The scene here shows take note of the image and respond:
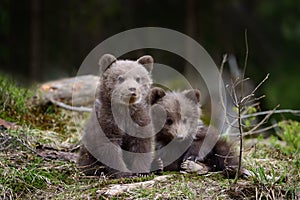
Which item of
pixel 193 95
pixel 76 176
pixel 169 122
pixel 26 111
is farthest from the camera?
pixel 26 111

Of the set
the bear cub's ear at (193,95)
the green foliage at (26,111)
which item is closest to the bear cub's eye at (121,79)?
the bear cub's ear at (193,95)

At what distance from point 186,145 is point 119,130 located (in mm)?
693

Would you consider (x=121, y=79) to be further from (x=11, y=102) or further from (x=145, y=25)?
(x=145, y=25)

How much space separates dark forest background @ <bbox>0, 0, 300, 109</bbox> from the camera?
→ 12492 millimetres

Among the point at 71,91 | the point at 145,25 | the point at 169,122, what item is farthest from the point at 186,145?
the point at 145,25

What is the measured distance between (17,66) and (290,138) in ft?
24.5

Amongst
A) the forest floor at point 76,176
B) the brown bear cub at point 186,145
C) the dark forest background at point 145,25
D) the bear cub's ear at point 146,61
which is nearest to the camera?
the forest floor at point 76,176

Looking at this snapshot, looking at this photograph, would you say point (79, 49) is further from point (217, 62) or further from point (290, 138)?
point (290, 138)

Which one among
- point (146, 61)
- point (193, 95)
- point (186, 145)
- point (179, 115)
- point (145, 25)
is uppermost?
point (145, 25)

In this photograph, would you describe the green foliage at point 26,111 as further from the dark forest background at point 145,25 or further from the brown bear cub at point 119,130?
the dark forest background at point 145,25

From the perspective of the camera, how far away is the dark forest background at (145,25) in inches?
492

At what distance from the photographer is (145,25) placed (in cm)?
1332

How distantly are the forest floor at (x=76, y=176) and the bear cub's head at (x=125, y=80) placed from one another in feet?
2.39

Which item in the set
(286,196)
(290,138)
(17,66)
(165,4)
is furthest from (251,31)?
(286,196)
